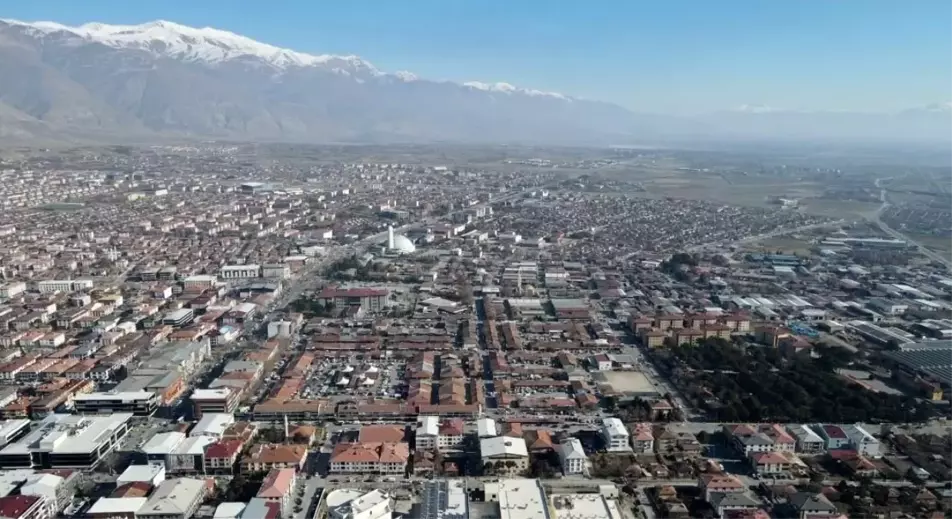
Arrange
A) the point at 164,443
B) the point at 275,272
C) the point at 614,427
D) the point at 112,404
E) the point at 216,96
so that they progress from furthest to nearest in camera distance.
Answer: the point at 216,96 < the point at 275,272 < the point at 112,404 < the point at 614,427 < the point at 164,443

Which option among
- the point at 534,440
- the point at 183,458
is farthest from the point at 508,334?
the point at 183,458

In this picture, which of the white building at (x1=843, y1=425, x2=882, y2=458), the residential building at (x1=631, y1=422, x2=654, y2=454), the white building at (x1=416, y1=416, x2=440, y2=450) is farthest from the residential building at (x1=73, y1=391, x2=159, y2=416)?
the white building at (x1=843, y1=425, x2=882, y2=458)

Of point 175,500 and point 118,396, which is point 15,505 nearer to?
point 175,500

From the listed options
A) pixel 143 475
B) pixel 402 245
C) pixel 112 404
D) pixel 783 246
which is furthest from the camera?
pixel 783 246

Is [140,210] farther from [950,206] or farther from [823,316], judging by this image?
[950,206]

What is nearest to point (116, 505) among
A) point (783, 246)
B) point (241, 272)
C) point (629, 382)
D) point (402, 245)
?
point (629, 382)

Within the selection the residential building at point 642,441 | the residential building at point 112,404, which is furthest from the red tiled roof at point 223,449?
the residential building at point 642,441
